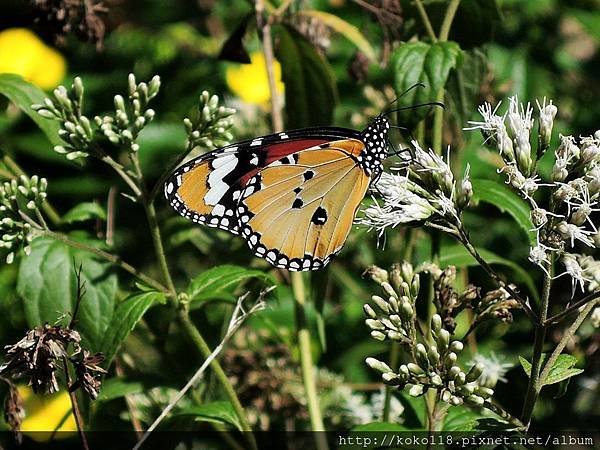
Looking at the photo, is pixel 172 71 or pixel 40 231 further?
pixel 172 71

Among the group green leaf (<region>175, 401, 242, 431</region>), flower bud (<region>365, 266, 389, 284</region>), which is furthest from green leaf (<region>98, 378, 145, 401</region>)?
flower bud (<region>365, 266, 389, 284</region>)

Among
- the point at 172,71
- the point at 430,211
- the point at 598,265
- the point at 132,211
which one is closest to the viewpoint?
the point at 598,265

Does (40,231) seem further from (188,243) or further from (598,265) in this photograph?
(598,265)

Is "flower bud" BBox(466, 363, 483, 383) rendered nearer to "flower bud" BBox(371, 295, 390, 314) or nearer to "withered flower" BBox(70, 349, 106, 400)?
"flower bud" BBox(371, 295, 390, 314)

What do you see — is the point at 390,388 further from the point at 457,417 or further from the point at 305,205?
the point at 305,205

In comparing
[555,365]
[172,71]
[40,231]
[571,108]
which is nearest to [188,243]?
[40,231]

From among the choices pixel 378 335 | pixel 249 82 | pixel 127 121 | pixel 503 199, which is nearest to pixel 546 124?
pixel 503 199

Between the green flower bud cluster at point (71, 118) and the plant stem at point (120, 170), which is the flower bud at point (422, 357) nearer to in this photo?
the plant stem at point (120, 170)
